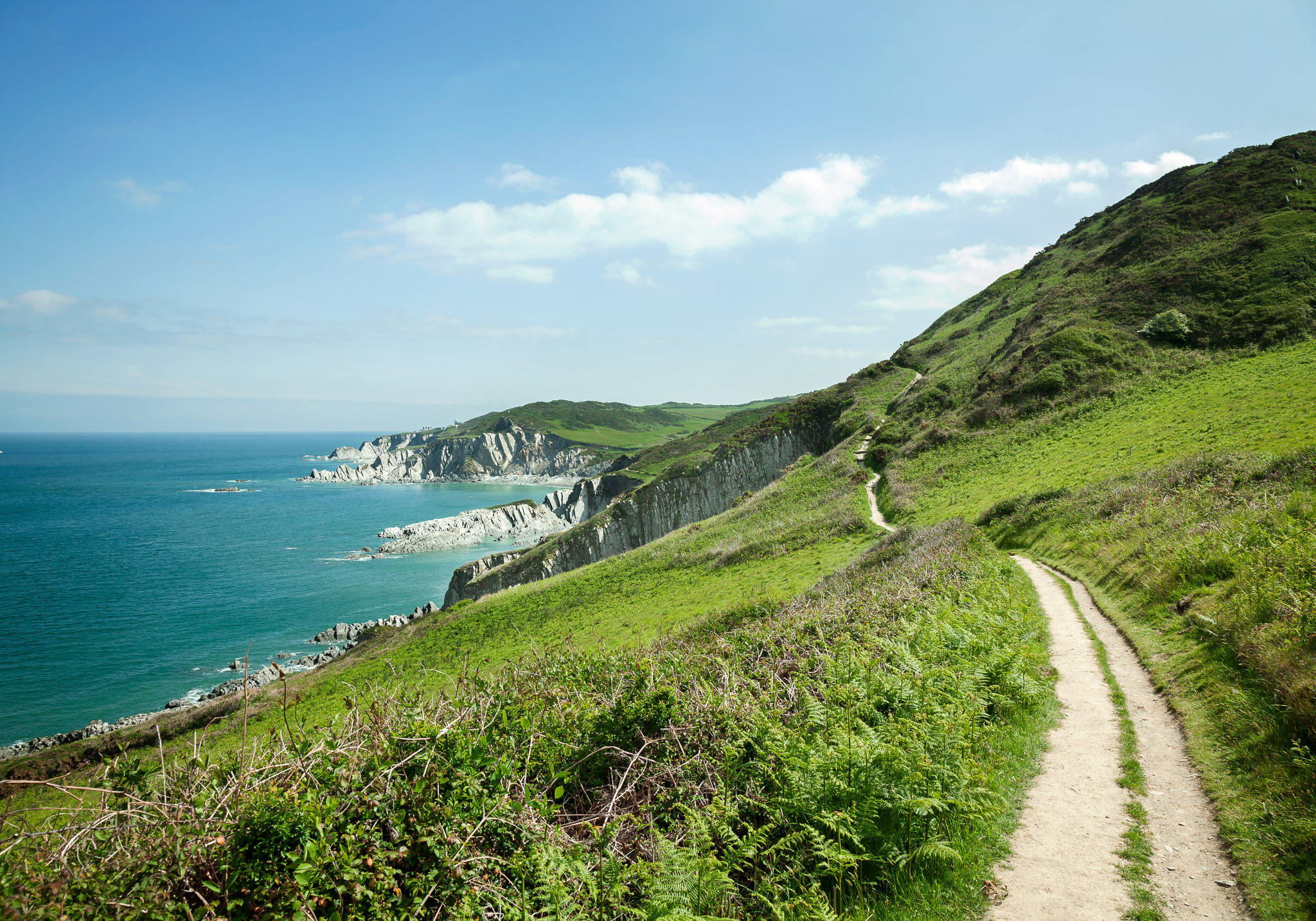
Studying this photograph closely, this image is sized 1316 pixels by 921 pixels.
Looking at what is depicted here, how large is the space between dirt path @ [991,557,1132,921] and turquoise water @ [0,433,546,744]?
113 ft

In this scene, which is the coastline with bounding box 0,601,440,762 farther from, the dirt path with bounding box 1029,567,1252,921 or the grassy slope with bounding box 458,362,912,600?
the dirt path with bounding box 1029,567,1252,921

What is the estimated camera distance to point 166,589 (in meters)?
70.9

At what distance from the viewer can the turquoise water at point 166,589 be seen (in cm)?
4544

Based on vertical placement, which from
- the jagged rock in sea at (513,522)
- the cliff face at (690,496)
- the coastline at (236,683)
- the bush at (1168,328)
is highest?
the bush at (1168,328)

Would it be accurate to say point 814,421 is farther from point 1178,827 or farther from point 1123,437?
point 1178,827

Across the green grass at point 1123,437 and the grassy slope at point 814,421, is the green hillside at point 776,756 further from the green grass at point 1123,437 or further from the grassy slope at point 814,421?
the grassy slope at point 814,421

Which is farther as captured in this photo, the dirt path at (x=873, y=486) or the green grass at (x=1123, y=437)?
the dirt path at (x=873, y=486)

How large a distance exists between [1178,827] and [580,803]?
294 inches

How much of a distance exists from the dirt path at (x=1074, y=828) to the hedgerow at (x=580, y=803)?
433 mm

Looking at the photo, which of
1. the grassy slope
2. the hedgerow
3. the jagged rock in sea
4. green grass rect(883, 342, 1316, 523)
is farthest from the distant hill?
the jagged rock in sea

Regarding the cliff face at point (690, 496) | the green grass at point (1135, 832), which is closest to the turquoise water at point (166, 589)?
the cliff face at point (690, 496)

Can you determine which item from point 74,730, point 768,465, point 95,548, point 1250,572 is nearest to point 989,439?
point 768,465

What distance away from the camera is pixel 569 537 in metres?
70.4

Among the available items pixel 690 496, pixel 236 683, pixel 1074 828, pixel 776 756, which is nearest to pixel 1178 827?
pixel 1074 828
